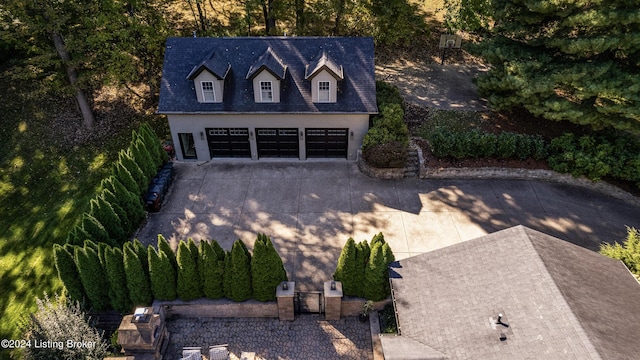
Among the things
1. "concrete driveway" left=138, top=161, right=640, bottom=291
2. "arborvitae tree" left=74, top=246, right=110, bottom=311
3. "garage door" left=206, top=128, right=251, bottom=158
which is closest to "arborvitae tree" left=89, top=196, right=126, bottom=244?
"concrete driveway" left=138, top=161, right=640, bottom=291

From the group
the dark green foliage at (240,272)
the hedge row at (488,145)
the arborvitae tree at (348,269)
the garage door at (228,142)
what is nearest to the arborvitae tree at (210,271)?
the dark green foliage at (240,272)

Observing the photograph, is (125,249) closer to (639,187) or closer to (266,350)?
(266,350)

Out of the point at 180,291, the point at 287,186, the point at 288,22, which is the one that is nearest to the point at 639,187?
the point at 287,186

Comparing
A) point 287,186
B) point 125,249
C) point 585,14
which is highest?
point 585,14

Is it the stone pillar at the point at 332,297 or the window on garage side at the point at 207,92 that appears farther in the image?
the window on garage side at the point at 207,92

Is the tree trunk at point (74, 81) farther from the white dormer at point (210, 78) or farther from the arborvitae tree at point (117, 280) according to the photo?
the arborvitae tree at point (117, 280)
